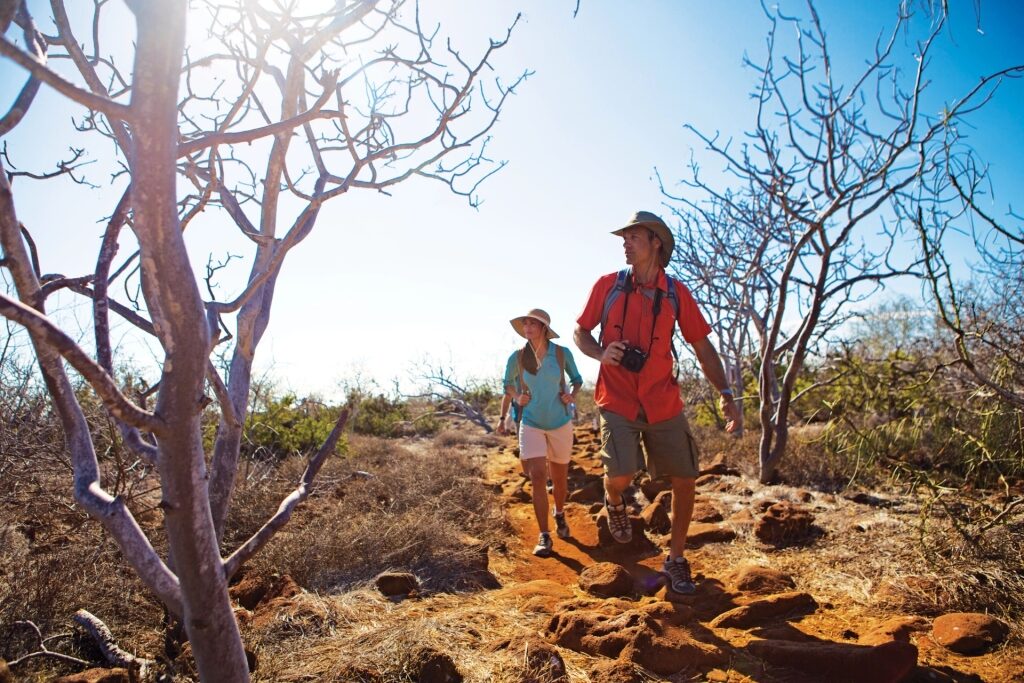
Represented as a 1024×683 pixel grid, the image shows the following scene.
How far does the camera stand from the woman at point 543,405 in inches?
202

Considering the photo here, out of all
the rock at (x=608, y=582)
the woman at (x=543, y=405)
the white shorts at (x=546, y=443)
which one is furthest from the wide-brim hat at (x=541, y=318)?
the rock at (x=608, y=582)

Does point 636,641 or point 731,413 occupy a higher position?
point 731,413

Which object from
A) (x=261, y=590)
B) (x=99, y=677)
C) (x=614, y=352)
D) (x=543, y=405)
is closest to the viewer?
(x=99, y=677)

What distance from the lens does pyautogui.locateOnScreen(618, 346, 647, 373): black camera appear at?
3824mm

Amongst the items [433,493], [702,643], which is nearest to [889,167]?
[702,643]

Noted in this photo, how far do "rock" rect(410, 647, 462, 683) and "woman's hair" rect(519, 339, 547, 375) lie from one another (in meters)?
2.95

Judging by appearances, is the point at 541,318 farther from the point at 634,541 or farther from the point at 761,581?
the point at 761,581

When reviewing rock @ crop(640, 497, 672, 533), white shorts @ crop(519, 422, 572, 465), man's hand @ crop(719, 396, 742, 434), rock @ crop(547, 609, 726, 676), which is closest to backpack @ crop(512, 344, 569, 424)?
white shorts @ crop(519, 422, 572, 465)

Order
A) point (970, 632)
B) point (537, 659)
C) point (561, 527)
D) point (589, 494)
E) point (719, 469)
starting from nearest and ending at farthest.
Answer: point (537, 659) < point (970, 632) < point (561, 527) < point (719, 469) < point (589, 494)

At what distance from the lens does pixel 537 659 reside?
8.55 feet

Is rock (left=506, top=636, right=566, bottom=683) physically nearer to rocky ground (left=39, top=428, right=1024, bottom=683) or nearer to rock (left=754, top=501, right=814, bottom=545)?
rocky ground (left=39, top=428, right=1024, bottom=683)

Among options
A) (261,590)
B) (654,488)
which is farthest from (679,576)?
(654,488)

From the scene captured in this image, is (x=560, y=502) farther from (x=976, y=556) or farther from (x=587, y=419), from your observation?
(x=587, y=419)

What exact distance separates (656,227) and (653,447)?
4.27 feet
